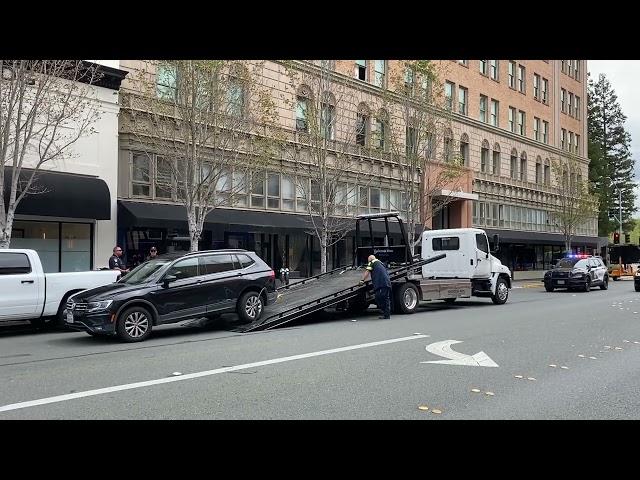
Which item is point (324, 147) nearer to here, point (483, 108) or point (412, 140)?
point (412, 140)

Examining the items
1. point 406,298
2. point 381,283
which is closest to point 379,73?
point 406,298

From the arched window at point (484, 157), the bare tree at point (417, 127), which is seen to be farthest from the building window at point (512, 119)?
the bare tree at point (417, 127)

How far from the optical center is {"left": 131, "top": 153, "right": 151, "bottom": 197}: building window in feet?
70.3

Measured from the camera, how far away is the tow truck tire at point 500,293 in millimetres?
20172

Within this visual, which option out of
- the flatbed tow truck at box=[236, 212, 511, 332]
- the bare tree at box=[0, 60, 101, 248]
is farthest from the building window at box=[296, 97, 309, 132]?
the bare tree at box=[0, 60, 101, 248]

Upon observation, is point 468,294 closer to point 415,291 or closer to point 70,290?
point 415,291

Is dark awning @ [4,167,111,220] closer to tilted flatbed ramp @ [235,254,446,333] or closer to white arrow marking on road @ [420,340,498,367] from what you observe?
tilted flatbed ramp @ [235,254,446,333]

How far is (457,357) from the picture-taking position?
387 inches

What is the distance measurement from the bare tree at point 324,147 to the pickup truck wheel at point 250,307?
387 inches

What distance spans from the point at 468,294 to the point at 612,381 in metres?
10.9

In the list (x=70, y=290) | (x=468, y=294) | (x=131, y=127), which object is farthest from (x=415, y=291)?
(x=131, y=127)

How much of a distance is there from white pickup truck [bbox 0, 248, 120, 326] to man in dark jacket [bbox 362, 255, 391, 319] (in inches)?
265

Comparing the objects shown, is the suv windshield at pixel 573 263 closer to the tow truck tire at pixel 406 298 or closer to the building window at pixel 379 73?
the building window at pixel 379 73
